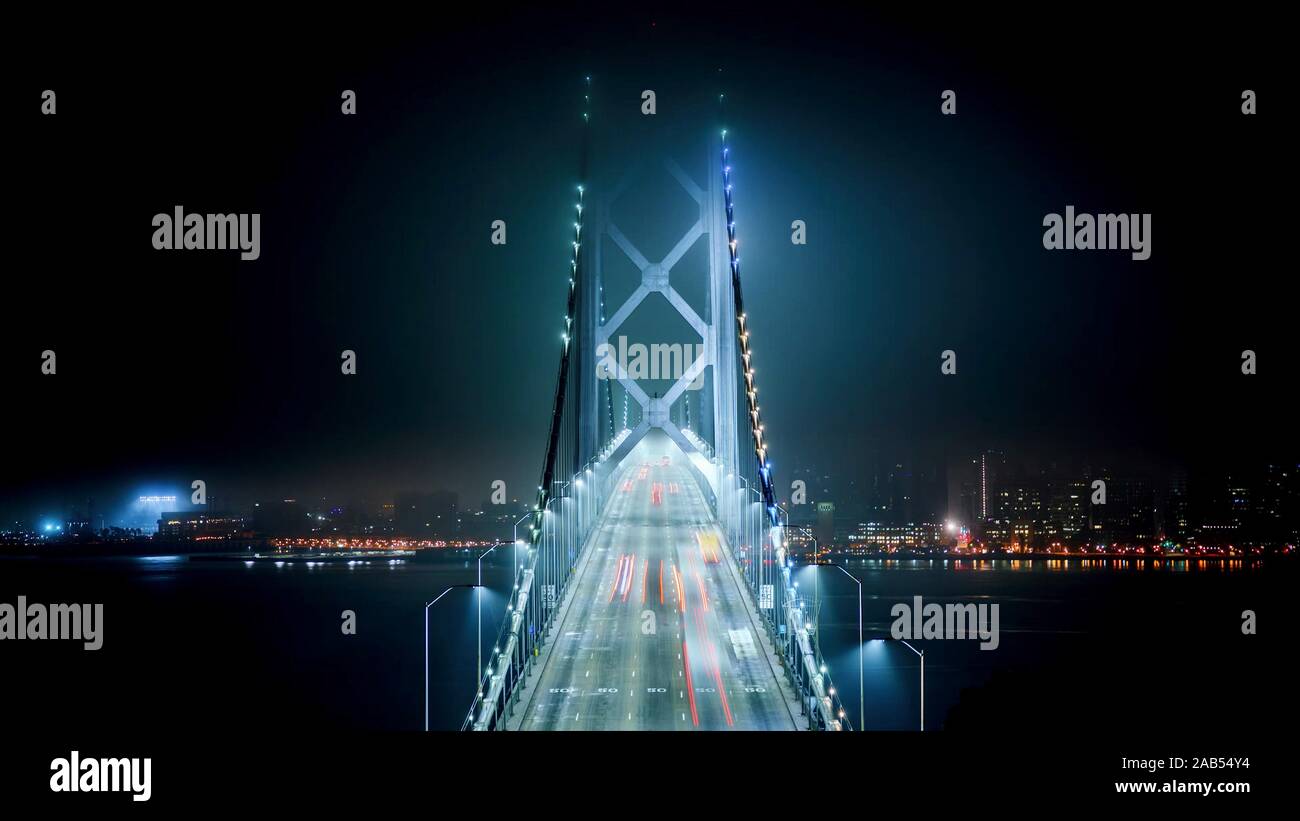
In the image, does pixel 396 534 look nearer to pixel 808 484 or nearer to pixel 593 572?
pixel 808 484

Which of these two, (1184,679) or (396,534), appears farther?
(396,534)

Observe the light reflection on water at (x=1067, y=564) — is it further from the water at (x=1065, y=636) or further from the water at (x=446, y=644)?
the water at (x=446, y=644)

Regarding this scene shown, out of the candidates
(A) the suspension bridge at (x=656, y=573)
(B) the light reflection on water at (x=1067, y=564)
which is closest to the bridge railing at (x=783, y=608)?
(A) the suspension bridge at (x=656, y=573)

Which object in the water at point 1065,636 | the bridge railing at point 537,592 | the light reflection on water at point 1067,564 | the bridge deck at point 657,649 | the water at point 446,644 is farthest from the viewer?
the light reflection on water at point 1067,564

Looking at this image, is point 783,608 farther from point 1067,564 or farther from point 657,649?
point 1067,564

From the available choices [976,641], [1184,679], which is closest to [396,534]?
[976,641]

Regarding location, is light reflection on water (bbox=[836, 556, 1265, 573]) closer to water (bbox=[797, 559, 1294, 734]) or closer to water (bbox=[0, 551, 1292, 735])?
Answer: water (bbox=[797, 559, 1294, 734])
